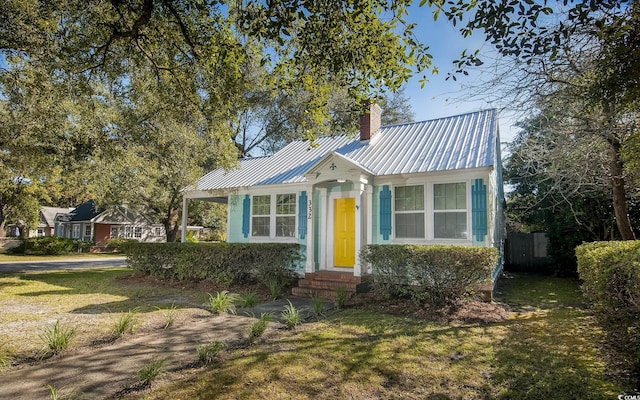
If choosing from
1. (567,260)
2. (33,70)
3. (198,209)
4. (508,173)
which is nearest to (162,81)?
(33,70)

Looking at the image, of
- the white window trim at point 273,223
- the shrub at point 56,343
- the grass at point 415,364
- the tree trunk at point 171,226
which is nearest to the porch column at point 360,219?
the white window trim at point 273,223

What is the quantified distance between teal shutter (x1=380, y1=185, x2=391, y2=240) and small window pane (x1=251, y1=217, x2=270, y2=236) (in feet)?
13.5

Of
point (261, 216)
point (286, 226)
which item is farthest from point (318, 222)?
point (261, 216)

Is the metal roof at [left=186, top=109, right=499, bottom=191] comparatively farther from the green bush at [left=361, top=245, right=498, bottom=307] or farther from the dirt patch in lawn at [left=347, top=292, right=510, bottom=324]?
the dirt patch in lawn at [left=347, top=292, right=510, bottom=324]

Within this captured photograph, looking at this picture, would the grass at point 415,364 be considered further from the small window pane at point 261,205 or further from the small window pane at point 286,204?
the small window pane at point 261,205

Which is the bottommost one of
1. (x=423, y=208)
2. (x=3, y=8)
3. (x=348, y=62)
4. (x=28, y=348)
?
(x=28, y=348)

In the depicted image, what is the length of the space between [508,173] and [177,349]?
18.5 meters

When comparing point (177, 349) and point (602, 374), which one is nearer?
point (602, 374)

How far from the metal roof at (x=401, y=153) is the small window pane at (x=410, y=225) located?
1.28 m

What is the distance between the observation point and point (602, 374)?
4246 mm

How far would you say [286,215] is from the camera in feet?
39.3

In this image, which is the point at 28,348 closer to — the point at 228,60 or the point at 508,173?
the point at 228,60

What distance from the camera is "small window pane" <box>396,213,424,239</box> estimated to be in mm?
9828

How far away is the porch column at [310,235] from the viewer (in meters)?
10.2
